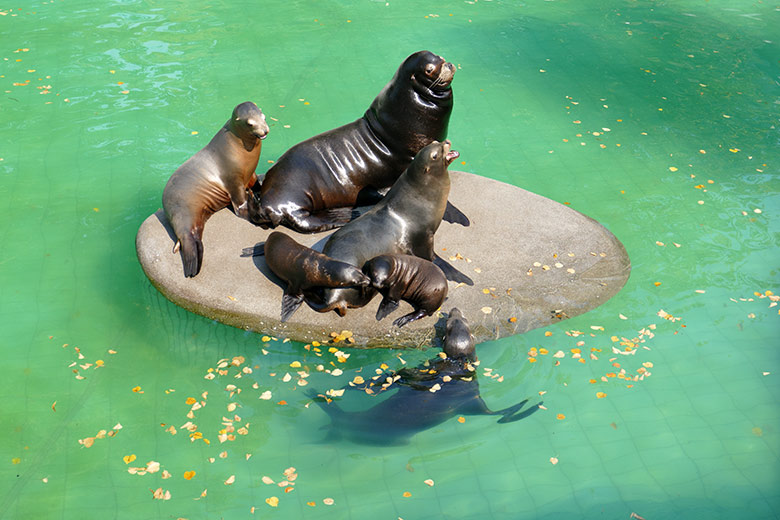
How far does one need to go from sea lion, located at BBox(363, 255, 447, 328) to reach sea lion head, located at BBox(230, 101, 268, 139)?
1656mm

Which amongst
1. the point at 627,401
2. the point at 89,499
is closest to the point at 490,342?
the point at 627,401

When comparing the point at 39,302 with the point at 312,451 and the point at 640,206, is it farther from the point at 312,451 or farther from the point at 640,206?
the point at 640,206

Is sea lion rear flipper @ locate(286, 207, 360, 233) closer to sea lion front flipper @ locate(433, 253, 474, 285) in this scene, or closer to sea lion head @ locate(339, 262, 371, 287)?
sea lion front flipper @ locate(433, 253, 474, 285)

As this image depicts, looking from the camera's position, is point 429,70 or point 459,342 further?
point 429,70

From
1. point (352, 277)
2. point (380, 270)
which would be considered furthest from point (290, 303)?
point (380, 270)

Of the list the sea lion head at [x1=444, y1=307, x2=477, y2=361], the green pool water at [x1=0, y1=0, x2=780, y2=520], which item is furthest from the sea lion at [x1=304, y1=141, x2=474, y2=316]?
the green pool water at [x1=0, y1=0, x2=780, y2=520]

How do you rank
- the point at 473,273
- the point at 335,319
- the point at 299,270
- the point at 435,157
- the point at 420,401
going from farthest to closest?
the point at 473,273 → the point at 435,157 → the point at 335,319 → the point at 299,270 → the point at 420,401

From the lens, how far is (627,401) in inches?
207

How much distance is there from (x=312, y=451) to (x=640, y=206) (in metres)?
4.74

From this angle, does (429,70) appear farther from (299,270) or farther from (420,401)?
(420,401)

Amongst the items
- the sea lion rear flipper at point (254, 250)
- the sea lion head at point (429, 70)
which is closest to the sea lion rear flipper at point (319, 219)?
the sea lion rear flipper at point (254, 250)

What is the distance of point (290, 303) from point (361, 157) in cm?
172

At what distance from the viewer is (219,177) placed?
646 cm

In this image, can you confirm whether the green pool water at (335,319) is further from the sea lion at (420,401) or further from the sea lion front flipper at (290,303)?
the sea lion front flipper at (290,303)
